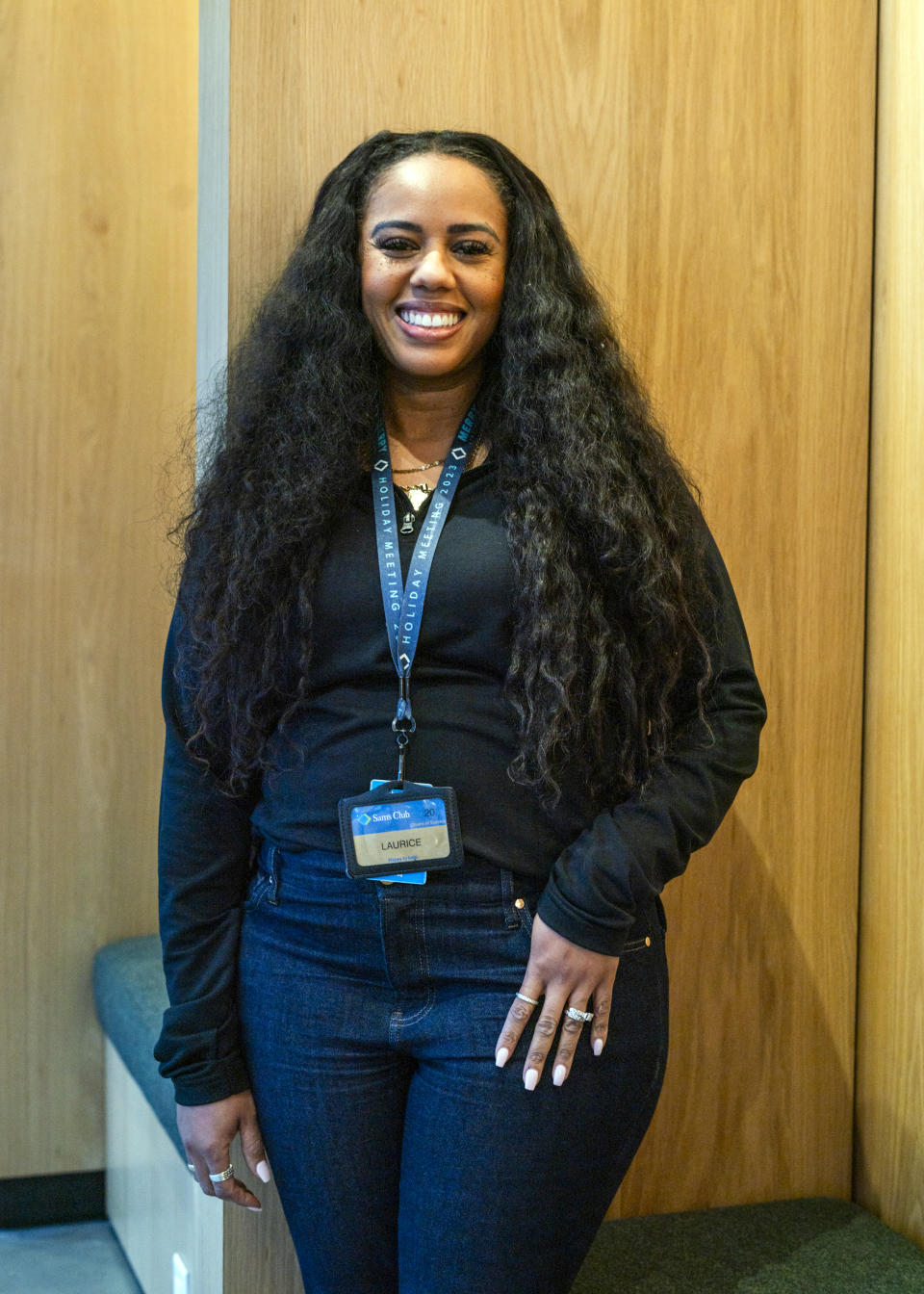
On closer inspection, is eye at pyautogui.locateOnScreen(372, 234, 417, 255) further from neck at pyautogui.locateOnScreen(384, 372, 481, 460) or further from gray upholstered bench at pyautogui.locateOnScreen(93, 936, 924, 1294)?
gray upholstered bench at pyautogui.locateOnScreen(93, 936, 924, 1294)

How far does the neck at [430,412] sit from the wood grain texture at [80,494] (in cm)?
118

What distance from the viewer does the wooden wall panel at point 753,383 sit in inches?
71.5

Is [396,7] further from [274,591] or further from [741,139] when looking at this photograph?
[274,591]

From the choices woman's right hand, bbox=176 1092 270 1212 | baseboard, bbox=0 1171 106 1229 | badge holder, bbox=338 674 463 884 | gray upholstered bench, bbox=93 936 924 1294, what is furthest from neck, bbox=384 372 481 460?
baseboard, bbox=0 1171 106 1229

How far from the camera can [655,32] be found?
1840 millimetres

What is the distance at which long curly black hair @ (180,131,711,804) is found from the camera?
1306 mm

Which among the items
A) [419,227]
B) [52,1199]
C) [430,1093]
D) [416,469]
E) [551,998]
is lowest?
[52,1199]

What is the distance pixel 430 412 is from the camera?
57.6 inches

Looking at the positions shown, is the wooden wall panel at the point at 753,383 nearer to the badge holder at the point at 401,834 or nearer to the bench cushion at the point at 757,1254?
the bench cushion at the point at 757,1254

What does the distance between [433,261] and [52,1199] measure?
6.84 feet

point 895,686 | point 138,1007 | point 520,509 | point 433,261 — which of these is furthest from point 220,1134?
point 895,686

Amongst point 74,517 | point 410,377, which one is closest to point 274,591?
point 410,377

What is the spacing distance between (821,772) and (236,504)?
3.50 ft

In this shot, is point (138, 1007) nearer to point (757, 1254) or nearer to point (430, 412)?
point (757, 1254)
